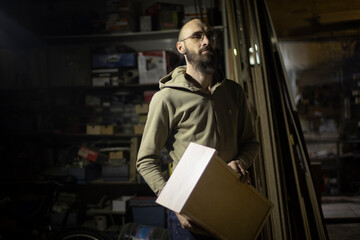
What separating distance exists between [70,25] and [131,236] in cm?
273

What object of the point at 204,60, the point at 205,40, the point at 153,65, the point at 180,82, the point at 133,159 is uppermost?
the point at 153,65

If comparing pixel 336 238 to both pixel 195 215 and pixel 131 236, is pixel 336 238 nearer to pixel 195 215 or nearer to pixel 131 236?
pixel 131 236

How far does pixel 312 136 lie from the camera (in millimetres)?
4859

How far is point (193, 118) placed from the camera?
1.31 metres

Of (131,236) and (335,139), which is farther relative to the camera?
(335,139)

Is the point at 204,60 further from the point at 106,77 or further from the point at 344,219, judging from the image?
the point at 344,219

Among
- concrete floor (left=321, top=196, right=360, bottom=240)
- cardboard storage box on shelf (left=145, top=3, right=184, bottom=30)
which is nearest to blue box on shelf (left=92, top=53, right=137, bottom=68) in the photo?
cardboard storage box on shelf (left=145, top=3, right=184, bottom=30)

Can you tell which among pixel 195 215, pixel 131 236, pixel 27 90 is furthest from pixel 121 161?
pixel 195 215

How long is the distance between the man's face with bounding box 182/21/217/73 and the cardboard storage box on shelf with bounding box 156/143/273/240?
0.48 m

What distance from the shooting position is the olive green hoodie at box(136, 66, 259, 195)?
129cm

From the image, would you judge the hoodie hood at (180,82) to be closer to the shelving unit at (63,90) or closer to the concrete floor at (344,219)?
the shelving unit at (63,90)

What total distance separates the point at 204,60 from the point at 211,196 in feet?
2.18

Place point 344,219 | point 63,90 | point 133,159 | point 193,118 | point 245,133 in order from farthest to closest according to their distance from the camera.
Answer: point 63,90, point 133,159, point 344,219, point 245,133, point 193,118

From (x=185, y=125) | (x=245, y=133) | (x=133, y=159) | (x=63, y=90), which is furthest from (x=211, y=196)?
(x=63, y=90)
